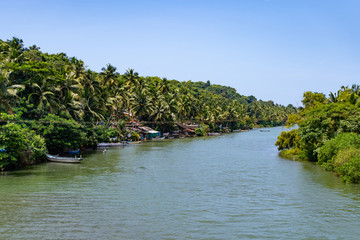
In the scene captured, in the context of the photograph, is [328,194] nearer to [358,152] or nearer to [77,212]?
[358,152]

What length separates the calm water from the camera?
17328 mm

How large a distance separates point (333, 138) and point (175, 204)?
23702 mm

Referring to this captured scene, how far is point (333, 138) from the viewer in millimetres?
37625

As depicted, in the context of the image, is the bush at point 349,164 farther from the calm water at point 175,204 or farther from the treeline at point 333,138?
the calm water at point 175,204

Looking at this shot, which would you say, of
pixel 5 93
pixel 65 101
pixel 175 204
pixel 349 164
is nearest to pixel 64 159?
pixel 5 93

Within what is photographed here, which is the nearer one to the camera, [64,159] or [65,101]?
[64,159]

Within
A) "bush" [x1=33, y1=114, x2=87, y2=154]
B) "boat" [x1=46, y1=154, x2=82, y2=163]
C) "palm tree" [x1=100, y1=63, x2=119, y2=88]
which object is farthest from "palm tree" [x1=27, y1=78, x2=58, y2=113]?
"palm tree" [x1=100, y1=63, x2=119, y2=88]

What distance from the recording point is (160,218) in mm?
19484

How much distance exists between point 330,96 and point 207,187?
3328 cm

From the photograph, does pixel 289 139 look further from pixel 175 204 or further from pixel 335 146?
pixel 175 204

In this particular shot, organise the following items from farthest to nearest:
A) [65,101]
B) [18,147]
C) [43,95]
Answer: [65,101]
[43,95]
[18,147]

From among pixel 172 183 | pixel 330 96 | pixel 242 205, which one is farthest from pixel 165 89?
pixel 242 205

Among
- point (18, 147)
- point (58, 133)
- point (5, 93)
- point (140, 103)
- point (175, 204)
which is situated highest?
point (140, 103)

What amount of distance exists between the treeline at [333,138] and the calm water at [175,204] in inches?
64.7
